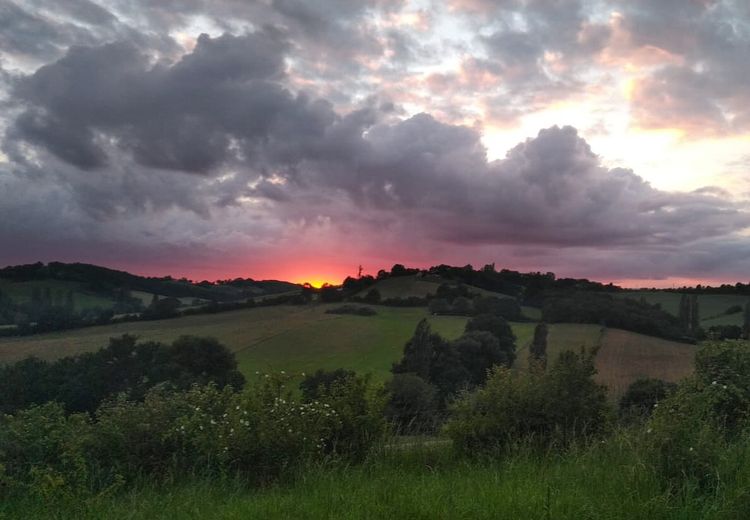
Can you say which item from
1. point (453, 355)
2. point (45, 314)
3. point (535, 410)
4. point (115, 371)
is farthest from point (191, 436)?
point (45, 314)

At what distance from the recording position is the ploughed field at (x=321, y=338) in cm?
4778

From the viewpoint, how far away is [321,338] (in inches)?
2464

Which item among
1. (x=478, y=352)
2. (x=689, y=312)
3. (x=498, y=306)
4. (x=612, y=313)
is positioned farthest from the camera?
(x=498, y=306)

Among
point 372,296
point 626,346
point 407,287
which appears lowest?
point 626,346

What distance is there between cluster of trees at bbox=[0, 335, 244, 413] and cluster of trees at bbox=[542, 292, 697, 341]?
123 ft

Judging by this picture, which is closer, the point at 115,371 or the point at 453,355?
the point at 115,371

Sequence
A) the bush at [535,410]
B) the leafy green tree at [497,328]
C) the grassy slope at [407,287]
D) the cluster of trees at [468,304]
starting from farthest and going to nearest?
the grassy slope at [407,287] → the cluster of trees at [468,304] → the leafy green tree at [497,328] → the bush at [535,410]

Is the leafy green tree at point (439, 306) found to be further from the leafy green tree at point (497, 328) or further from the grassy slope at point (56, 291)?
the grassy slope at point (56, 291)

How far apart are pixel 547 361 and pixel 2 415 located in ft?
25.6

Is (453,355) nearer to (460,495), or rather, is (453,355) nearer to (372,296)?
(372,296)

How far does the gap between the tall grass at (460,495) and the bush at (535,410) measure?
91 centimetres

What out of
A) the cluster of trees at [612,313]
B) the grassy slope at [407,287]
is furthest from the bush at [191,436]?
the grassy slope at [407,287]

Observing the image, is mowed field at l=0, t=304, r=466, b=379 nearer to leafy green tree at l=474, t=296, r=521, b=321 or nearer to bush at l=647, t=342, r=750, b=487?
leafy green tree at l=474, t=296, r=521, b=321

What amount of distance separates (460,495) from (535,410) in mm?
3161
